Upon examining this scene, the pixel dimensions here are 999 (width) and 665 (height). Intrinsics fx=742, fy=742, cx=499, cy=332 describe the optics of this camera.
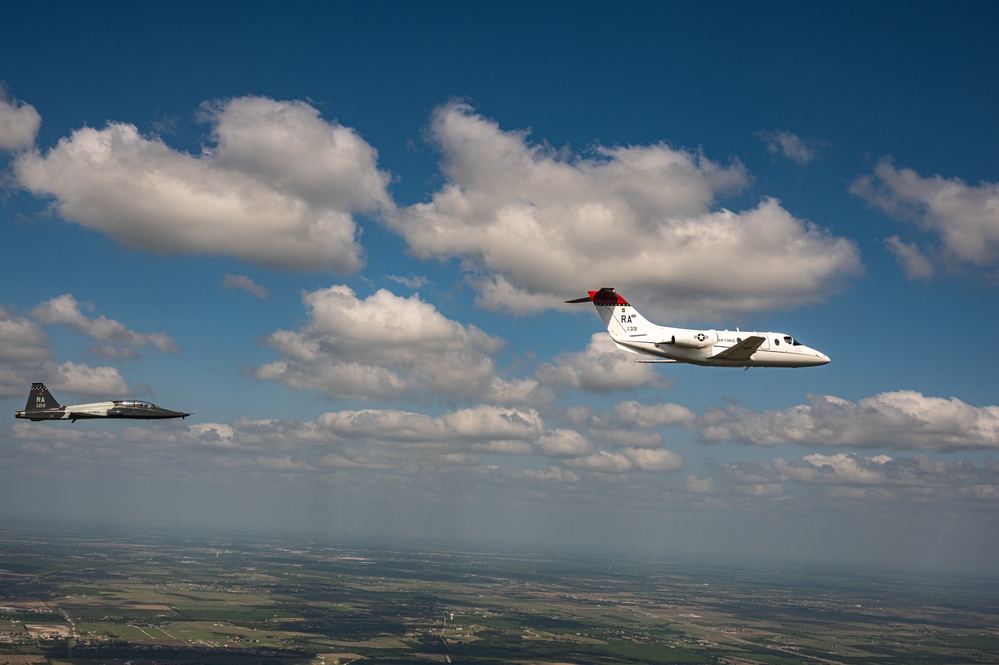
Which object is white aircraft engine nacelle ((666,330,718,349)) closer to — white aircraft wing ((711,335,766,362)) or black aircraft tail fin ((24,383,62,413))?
white aircraft wing ((711,335,766,362))

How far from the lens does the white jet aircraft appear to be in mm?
84250

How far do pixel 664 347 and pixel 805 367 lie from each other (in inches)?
728

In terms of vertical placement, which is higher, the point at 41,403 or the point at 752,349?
the point at 752,349

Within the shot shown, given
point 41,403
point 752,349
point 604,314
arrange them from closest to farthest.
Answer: point 752,349
point 604,314
point 41,403

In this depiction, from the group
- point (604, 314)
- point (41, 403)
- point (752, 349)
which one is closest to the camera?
point (752, 349)

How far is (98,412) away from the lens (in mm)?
102250

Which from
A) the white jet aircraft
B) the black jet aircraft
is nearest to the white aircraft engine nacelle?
the white jet aircraft

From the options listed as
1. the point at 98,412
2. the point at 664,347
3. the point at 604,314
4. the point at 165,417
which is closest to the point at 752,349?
the point at 664,347

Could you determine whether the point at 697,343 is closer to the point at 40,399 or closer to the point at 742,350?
the point at 742,350

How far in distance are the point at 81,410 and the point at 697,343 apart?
82341 mm

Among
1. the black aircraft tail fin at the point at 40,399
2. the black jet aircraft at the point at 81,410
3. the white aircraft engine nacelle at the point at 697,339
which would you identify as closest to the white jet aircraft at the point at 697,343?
the white aircraft engine nacelle at the point at 697,339

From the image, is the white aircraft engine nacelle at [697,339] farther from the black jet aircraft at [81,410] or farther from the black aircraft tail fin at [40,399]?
the black aircraft tail fin at [40,399]

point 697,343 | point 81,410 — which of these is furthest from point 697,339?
point 81,410

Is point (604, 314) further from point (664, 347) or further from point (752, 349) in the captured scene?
point (752, 349)
